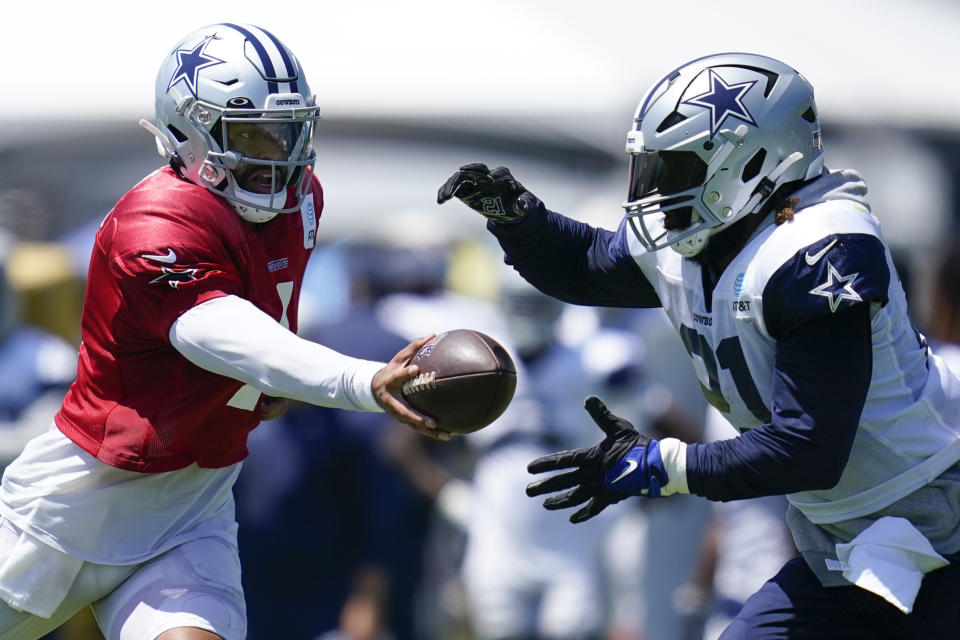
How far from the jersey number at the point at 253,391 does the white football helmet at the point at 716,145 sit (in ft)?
2.97

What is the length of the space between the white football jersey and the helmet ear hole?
0.39 ft

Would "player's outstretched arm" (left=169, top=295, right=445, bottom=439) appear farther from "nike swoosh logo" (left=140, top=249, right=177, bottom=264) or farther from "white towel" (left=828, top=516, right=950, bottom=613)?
"white towel" (left=828, top=516, right=950, bottom=613)

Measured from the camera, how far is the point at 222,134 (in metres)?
3.67

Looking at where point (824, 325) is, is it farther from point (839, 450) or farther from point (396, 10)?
point (396, 10)

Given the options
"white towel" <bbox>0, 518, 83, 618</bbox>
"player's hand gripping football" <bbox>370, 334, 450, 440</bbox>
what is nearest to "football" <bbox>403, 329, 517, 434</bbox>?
"player's hand gripping football" <bbox>370, 334, 450, 440</bbox>

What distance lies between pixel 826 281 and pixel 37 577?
2036 mm

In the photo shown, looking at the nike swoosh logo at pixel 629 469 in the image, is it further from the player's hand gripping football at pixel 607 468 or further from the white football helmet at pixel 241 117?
the white football helmet at pixel 241 117

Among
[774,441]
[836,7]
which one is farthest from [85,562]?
[836,7]

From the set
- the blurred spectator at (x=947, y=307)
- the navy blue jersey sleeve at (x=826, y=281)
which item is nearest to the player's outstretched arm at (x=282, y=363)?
the navy blue jersey sleeve at (x=826, y=281)

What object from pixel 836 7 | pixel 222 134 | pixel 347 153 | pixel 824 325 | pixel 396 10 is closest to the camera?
pixel 824 325

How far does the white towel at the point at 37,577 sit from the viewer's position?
368 centimetres

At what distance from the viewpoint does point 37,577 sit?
12.1 ft

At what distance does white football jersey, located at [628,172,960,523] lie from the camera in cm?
333

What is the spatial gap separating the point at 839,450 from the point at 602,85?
7906 mm
